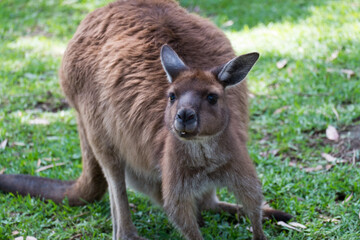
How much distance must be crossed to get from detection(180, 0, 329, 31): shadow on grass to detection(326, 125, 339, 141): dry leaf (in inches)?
126

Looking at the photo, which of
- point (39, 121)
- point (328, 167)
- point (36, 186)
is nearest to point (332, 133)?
point (328, 167)

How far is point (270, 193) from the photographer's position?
4.38m

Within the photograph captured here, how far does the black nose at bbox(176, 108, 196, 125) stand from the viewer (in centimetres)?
307

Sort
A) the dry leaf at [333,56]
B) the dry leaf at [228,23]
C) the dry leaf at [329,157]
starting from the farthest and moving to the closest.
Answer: the dry leaf at [228,23] < the dry leaf at [333,56] < the dry leaf at [329,157]

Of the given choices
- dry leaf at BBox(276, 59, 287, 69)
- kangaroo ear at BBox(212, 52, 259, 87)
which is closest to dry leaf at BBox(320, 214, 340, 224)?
kangaroo ear at BBox(212, 52, 259, 87)

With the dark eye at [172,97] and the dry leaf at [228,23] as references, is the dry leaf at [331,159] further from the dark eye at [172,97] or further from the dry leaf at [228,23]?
the dry leaf at [228,23]

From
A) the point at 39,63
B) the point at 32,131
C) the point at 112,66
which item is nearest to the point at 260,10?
the point at 39,63

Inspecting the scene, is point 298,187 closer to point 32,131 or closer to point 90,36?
point 90,36

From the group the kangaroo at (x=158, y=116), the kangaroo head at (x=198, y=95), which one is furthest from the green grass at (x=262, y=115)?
the kangaroo head at (x=198, y=95)

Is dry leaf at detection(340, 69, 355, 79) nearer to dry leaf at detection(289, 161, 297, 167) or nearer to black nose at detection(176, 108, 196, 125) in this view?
dry leaf at detection(289, 161, 297, 167)

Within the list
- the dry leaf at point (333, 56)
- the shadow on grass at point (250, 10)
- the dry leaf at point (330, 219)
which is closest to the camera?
the dry leaf at point (330, 219)

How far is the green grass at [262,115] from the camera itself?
4148 millimetres

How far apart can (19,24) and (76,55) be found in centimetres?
514

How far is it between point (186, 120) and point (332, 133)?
232cm
